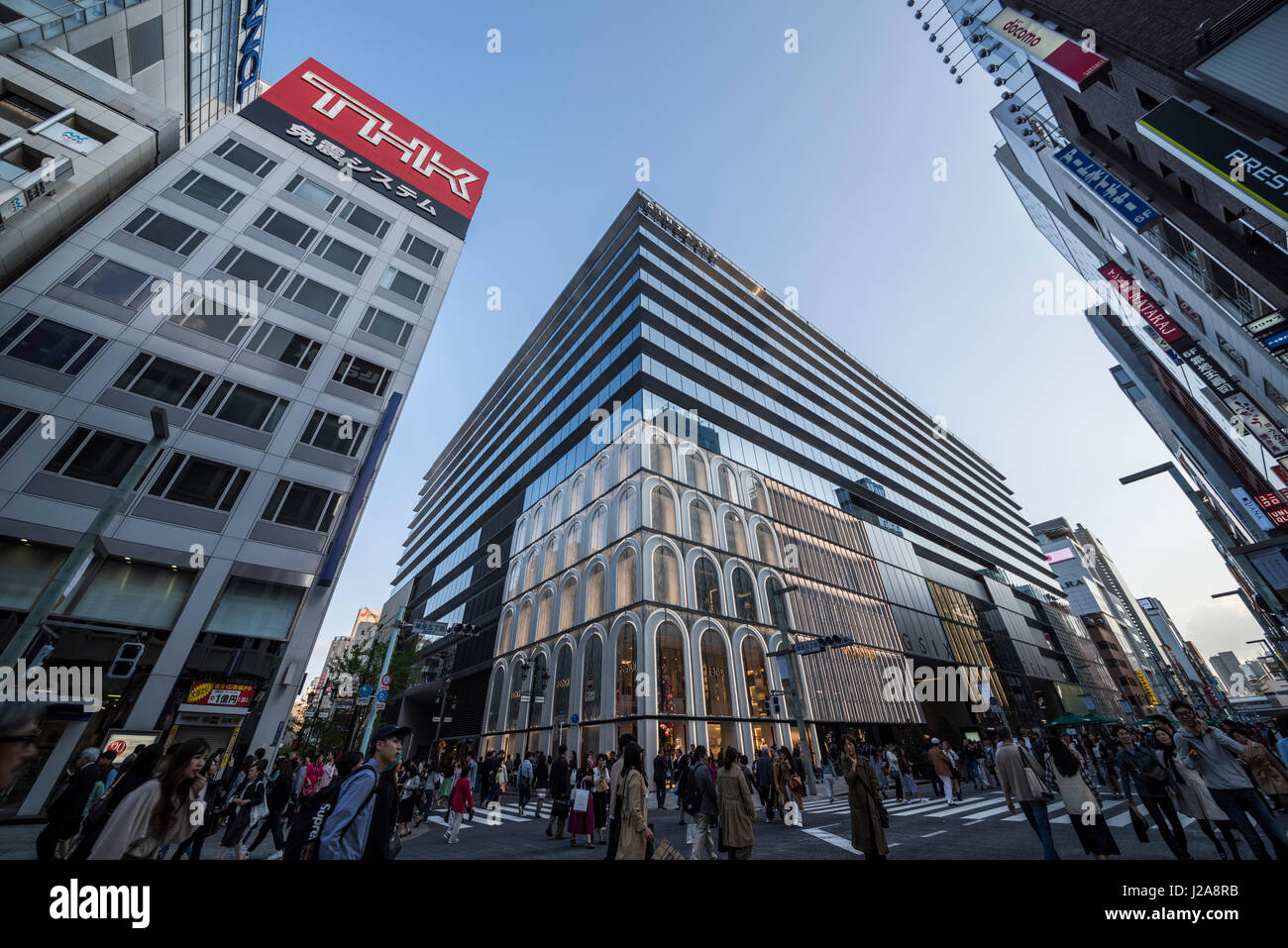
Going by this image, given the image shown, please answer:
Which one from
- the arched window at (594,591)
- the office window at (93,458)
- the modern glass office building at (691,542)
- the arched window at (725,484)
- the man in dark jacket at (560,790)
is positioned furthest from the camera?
the arched window at (725,484)

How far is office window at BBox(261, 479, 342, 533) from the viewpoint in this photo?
641 inches

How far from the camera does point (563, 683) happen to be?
2542 cm

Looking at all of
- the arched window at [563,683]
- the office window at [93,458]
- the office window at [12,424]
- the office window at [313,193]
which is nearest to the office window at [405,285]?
the office window at [313,193]

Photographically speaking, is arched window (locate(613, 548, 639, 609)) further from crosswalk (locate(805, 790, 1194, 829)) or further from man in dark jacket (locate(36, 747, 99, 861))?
man in dark jacket (locate(36, 747, 99, 861))

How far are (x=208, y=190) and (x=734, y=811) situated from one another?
29500 mm

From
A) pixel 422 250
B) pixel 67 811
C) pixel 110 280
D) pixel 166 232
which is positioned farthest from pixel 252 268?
pixel 67 811

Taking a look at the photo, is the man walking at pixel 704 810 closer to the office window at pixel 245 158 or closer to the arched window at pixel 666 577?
the arched window at pixel 666 577

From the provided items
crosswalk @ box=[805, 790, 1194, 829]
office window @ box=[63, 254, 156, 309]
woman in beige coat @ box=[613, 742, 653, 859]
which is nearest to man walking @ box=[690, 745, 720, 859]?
woman in beige coat @ box=[613, 742, 653, 859]

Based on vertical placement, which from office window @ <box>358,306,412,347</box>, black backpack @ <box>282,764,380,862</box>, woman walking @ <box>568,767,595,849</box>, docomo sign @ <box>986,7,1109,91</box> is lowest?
woman walking @ <box>568,767,595,849</box>

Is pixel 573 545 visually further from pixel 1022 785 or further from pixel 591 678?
pixel 1022 785

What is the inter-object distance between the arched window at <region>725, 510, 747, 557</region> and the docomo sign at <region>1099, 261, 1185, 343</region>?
76.1 ft

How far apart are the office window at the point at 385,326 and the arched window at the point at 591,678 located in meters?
17.7

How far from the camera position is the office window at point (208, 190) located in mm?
19516

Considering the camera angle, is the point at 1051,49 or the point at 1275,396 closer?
the point at 1275,396
